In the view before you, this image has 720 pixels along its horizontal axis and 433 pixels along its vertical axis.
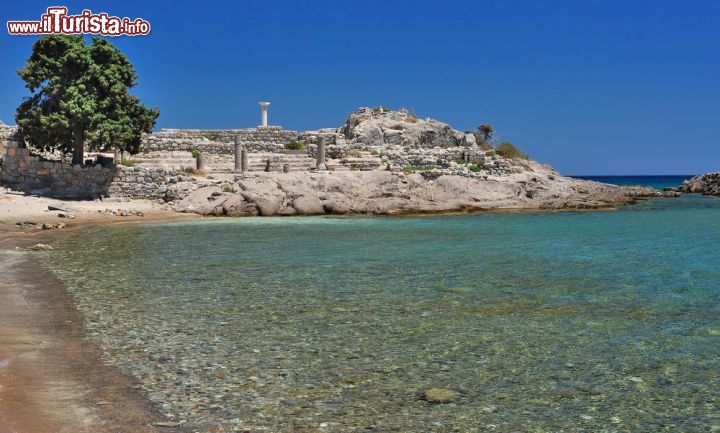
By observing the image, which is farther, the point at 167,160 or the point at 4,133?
Answer: the point at 167,160

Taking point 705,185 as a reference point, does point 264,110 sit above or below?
above

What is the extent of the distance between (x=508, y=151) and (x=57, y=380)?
49625mm

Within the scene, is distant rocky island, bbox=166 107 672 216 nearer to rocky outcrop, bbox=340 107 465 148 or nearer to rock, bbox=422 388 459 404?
rocky outcrop, bbox=340 107 465 148

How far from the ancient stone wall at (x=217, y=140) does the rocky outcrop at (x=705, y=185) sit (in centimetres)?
4435

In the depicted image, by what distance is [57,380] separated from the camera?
6.71 metres

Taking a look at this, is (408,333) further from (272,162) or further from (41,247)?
(272,162)

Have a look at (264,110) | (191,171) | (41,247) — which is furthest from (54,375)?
(264,110)

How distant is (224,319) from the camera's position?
9.65 metres

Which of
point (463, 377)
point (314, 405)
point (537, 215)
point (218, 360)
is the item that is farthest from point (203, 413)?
point (537, 215)

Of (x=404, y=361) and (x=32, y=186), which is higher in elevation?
(x=32, y=186)

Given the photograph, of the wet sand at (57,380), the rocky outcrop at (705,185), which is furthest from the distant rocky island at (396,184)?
the rocky outcrop at (705,185)

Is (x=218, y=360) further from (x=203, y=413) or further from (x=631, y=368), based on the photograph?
(x=631, y=368)

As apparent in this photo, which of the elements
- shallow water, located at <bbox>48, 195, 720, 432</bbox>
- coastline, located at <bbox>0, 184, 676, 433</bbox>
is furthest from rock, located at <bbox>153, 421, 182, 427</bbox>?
shallow water, located at <bbox>48, 195, 720, 432</bbox>

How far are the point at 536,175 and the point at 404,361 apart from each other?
39.0 m
